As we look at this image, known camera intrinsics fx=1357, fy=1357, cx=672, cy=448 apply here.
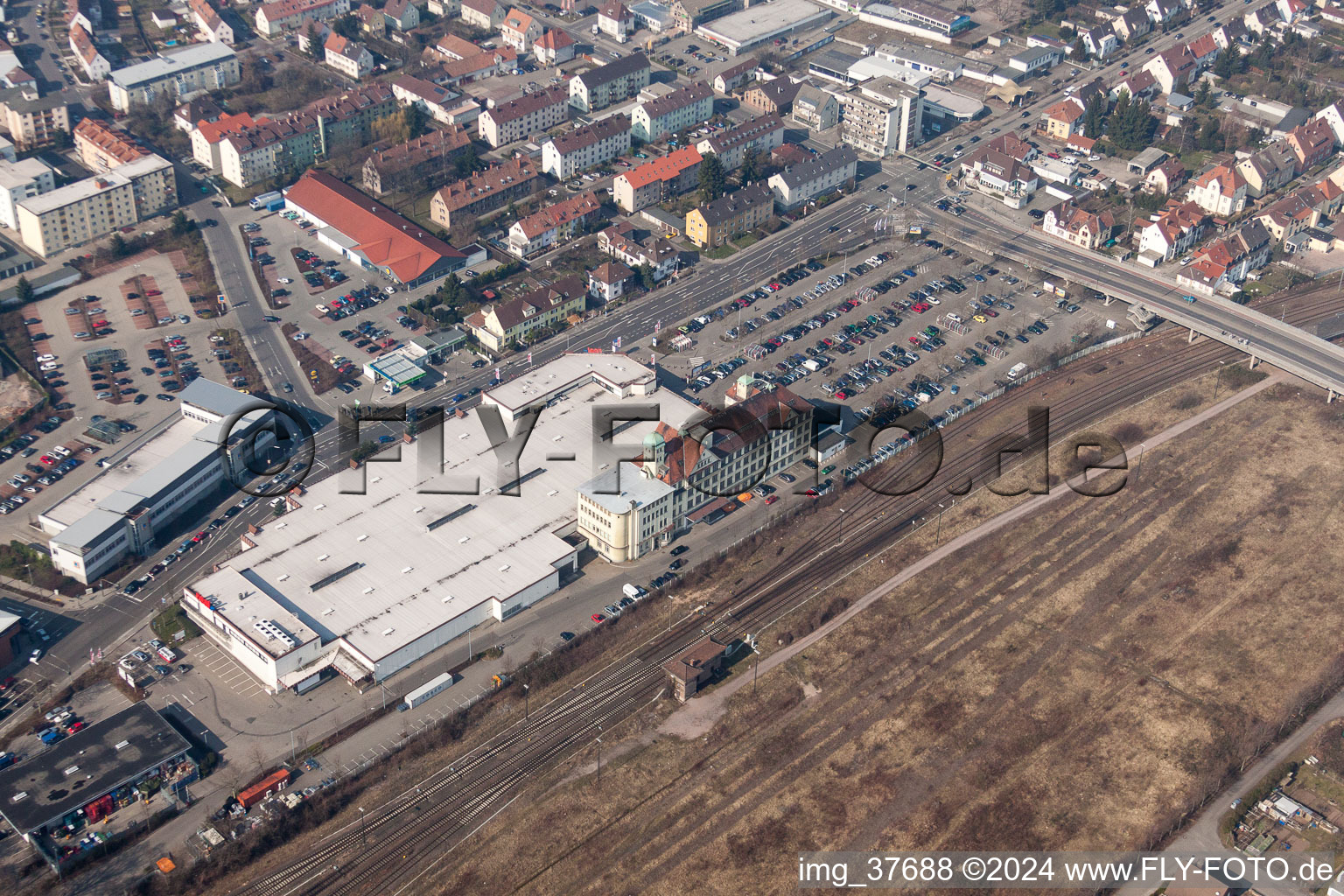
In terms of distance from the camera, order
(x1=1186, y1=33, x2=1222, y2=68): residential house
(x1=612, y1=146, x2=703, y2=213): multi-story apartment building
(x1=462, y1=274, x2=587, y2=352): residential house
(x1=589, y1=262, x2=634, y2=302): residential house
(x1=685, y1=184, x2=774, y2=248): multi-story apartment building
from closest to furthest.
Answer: (x1=462, y1=274, x2=587, y2=352): residential house
(x1=589, y1=262, x2=634, y2=302): residential house
(x1=685, y1=184, x2=774, y2=248): multi-story apartment building
(x1=612, y1=146, x2=703, y2=213): multi-story apartment building
(x1=1186, y1=33, x2=1222, y2=68): residential house

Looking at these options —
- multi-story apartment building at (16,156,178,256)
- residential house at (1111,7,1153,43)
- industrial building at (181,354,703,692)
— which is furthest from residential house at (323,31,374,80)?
residential house at (1111,7,1153,43)

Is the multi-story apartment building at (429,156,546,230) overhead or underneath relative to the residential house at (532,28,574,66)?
underneath

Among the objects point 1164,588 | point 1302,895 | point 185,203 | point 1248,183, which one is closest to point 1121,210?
point 1248,183

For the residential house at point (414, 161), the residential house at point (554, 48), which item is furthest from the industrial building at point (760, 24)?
the residential house at point (414, 161)

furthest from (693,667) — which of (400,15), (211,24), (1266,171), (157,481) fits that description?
(211,24)

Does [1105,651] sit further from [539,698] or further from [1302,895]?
[539,698]

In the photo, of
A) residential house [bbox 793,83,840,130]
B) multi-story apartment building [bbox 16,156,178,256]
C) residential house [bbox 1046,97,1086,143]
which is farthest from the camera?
residential house [bbox 793,83,840,130]

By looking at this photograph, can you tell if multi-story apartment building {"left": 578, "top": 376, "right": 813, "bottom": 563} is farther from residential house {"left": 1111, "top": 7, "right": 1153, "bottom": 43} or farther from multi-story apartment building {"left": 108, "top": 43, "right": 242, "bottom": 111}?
residential house {"left": 1111, "top": 7, "right": 1153, "bottom": 43}

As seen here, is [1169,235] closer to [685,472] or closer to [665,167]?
[665,167]
